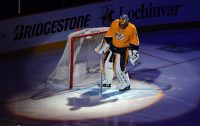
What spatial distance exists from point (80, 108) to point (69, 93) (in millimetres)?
836

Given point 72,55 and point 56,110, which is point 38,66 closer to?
point 72,55

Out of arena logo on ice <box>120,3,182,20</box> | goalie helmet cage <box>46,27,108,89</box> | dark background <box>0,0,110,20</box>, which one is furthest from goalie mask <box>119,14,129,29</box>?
arena logo on ice <box>120,3,182,20</box>

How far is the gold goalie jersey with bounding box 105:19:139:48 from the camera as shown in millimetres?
8937

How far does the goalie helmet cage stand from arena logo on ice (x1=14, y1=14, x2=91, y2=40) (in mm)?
2006

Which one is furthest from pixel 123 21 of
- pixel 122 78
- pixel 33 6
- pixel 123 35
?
pixel 33 6

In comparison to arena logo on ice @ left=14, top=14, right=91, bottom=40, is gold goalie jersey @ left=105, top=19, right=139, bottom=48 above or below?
below

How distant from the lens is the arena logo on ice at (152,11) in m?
13.6

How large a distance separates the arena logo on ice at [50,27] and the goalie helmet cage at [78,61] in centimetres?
201

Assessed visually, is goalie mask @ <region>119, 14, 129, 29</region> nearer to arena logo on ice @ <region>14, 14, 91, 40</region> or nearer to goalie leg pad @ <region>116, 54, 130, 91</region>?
goalie leg pad @ <region>116, 54, 130, 91</region>

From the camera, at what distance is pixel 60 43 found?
480 inches

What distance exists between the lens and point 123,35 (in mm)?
8969

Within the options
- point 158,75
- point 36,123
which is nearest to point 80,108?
point 36,123

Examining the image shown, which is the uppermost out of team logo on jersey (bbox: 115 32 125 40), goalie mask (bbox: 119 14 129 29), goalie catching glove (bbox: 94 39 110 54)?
goalie mask (bbox: 119 14 129 29)

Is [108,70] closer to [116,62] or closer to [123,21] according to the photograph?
[116,62]
